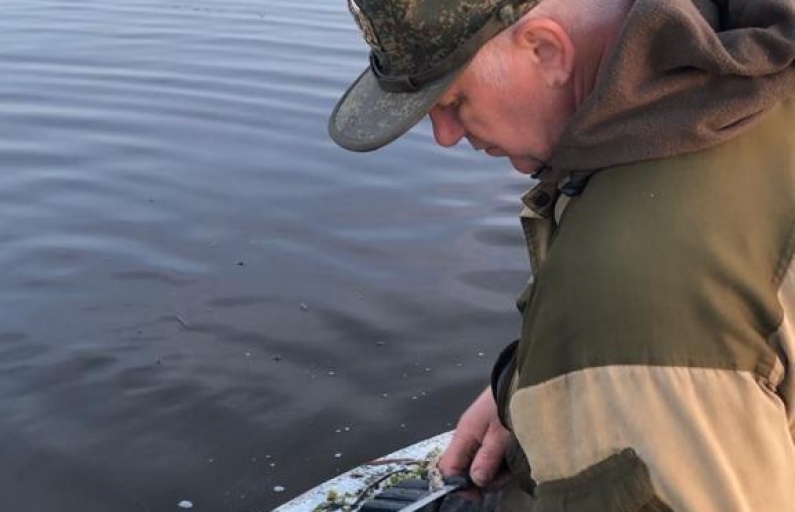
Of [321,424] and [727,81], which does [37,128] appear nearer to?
[321,424]

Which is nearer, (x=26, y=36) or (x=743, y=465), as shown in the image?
(x=743, y=465)

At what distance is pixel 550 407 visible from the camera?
6.45ft

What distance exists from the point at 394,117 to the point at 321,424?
257cm

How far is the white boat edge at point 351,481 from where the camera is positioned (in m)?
3.73

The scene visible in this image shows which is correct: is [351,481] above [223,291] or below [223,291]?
above

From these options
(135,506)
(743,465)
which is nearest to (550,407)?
(743,465)

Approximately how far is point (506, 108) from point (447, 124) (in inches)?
6.7

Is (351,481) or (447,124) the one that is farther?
(351,481)

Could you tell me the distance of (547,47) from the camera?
2.03m

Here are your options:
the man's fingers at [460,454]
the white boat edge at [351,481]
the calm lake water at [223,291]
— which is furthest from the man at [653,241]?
the calm lake water at [223,291]

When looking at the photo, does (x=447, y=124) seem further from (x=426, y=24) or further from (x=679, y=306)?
(x=679, y=306)

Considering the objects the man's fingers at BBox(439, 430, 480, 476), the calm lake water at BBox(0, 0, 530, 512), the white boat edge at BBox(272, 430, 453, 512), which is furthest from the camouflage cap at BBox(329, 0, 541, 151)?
the calm lake water at BBox(0, 0, 530, 512)

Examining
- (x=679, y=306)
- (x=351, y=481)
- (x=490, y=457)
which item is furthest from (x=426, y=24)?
(x=351, y=481)

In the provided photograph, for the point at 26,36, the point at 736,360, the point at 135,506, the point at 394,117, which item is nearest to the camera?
the point at 736,360
